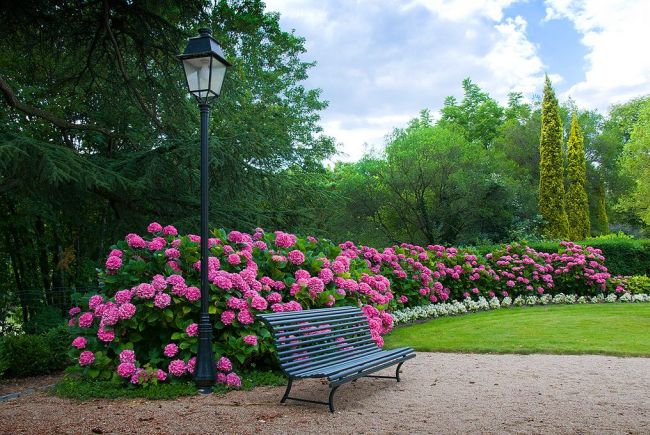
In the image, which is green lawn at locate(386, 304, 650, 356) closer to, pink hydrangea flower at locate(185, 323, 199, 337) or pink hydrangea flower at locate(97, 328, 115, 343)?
pink hydrangea flower at locate(185, 323, 199, 337)

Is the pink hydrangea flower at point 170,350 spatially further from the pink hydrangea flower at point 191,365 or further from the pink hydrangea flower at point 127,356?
the pink hydrangea flower at point 127,356

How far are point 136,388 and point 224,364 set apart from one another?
80 cm

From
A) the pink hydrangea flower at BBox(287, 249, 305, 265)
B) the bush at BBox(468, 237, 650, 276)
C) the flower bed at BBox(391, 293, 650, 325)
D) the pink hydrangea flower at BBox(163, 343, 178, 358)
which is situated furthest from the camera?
the bush at BBox(468, 237, 650, 276)

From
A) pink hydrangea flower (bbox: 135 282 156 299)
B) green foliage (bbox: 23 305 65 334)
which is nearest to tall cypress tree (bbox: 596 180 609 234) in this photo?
green foliage (bbox: 23 305 65 334)

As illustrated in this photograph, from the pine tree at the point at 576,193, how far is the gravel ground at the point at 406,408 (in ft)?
77.5

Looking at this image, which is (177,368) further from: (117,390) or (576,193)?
(576,193)

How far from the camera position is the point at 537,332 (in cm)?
862

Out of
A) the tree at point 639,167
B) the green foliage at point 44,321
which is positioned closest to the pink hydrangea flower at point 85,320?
the green foliage at point 44,321

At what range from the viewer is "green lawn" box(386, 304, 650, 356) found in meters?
7.32

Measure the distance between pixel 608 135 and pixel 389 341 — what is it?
34.0 m

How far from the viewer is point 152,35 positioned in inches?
342

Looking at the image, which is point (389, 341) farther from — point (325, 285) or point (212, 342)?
point (212, 342)

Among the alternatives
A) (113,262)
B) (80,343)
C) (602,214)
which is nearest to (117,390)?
(80,343)

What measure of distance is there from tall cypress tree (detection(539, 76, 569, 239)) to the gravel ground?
64.3 feet
